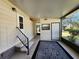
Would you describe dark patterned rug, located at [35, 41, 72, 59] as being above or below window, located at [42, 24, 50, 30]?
below

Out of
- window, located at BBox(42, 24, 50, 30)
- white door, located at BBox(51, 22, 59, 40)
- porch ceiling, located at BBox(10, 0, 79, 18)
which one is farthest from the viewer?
window, located at BBox(42, 24, 50, 30)

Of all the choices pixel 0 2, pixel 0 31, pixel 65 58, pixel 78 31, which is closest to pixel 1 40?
pixel 0 31

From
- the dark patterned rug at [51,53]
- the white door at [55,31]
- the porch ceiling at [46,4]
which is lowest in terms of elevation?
the dark patterned rug at [51,53]

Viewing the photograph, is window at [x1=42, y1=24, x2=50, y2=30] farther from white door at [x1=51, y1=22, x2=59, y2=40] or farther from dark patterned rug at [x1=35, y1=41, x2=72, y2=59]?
dark patterned rug at [x1=35, y1=41, x2=72, y2=59]

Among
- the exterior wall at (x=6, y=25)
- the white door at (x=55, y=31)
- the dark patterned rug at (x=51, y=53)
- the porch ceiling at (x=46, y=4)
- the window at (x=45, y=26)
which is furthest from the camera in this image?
the window at (x=45, y=26)

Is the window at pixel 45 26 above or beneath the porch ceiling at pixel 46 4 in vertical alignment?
beneath

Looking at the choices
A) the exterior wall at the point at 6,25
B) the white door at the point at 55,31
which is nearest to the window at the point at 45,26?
the white door at the point at 55,31

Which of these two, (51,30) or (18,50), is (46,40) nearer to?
(51,30)

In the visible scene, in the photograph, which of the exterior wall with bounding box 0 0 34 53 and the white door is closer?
the exterior wall with bounding box 0 0 34 53

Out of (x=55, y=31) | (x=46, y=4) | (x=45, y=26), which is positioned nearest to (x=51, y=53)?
(x=46, y=4)

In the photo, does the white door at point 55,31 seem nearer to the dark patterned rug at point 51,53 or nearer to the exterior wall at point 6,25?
the dark patterned rug at point 51,53

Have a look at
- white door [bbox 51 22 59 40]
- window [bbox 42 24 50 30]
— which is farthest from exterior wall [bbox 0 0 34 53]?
white door [bbox 51 22 59 40]

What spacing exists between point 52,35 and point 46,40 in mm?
891

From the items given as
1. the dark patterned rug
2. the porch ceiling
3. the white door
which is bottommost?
the dark patterned rug
